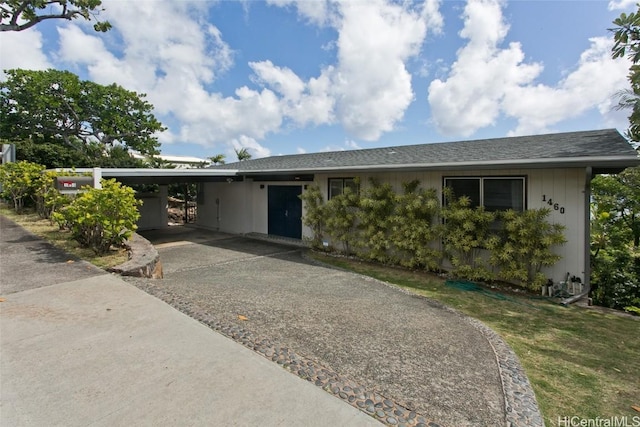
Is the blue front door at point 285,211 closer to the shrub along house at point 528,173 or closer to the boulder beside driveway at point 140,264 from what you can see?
the shrub along house at point 528,173

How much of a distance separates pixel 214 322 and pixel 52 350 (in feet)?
5.15

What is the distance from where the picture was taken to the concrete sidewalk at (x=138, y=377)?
2.38 meters

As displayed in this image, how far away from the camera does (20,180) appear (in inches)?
479

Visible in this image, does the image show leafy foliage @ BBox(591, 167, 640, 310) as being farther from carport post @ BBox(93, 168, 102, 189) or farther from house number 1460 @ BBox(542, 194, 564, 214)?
carport post @ BBox(93, 168, 102, 189)

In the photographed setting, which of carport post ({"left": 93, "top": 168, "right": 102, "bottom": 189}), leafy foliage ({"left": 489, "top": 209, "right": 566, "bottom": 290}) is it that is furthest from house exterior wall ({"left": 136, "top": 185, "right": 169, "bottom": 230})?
leafy foliage ({"left": 489, "top": 209, "right": 566, "bottom": 290})

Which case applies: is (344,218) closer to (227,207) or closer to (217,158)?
(227,207)

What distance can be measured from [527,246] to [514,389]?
4321 mm

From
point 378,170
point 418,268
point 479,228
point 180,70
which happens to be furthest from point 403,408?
point 180,70

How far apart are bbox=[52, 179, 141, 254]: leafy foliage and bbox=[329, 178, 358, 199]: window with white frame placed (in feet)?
19.3

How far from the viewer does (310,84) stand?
17547mm

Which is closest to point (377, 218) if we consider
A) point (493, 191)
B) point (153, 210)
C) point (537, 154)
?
point (493, 191)

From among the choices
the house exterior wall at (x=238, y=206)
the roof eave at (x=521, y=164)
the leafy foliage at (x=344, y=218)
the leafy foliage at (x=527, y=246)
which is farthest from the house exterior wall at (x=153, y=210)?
the leafy foliage at (x=527, y=246)

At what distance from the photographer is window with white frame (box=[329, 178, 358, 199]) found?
33.6 ft

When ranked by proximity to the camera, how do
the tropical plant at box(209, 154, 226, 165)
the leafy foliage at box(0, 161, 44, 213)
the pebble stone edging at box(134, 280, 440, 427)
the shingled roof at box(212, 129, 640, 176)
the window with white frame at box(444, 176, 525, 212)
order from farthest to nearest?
1. the tropical plant at box(209, 154, 226, 165)
2. the leafy foliage at box(0, 161, 44, 213)
3. the window with white frame at box(444, 176, 525, 212)
4. the shingled roof at box(212, 129, 640, 176)
5. the pebble stone edging at box(134, 280, 440, 427)
